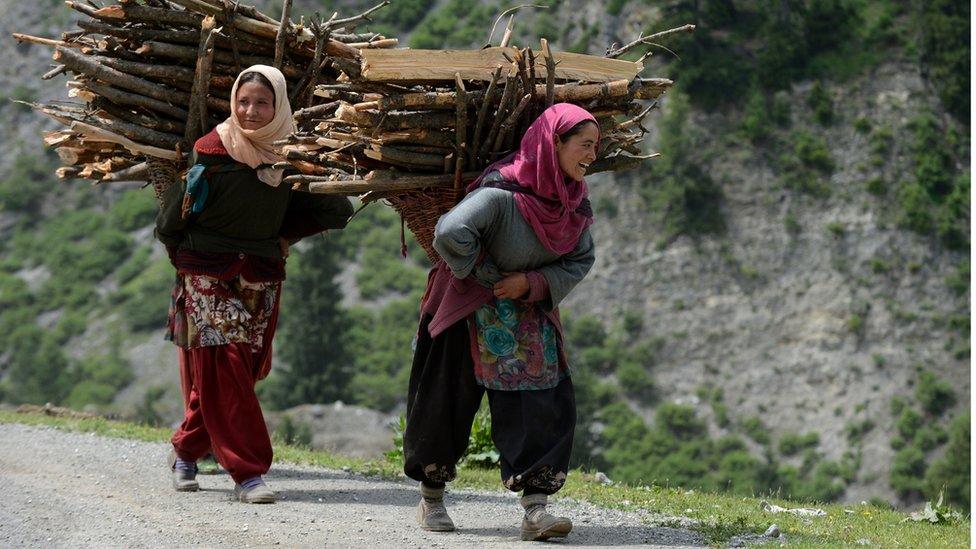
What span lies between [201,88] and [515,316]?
2.22m

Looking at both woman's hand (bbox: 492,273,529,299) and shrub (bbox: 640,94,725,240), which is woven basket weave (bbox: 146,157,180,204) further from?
shrub (bbox: 640,94,725,240)

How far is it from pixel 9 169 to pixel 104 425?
4227 cm

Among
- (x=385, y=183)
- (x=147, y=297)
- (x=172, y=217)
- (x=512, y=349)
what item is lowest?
(x=147, y=297)

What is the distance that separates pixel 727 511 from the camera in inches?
270

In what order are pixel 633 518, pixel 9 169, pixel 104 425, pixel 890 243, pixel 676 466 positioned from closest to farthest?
pixel 633 518, pixel 104 425, pixel 676 466, pixel 890 243, pixel 9 169

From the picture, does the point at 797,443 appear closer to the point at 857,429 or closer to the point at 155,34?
the point at 857,429

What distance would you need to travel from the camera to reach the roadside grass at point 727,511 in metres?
5.93

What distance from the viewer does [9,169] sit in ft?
161

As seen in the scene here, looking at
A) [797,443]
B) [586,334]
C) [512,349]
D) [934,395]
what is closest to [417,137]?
[512,349]

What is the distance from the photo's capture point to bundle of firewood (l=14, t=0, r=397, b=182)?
22.4 ft

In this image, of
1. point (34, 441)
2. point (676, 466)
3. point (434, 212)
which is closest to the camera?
point (434, 212)

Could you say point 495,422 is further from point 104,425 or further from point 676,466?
point 676,466

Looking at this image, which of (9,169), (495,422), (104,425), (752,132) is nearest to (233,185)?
(495,422)

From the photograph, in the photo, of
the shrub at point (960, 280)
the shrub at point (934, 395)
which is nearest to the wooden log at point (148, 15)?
the shrub at point (934, 395)
